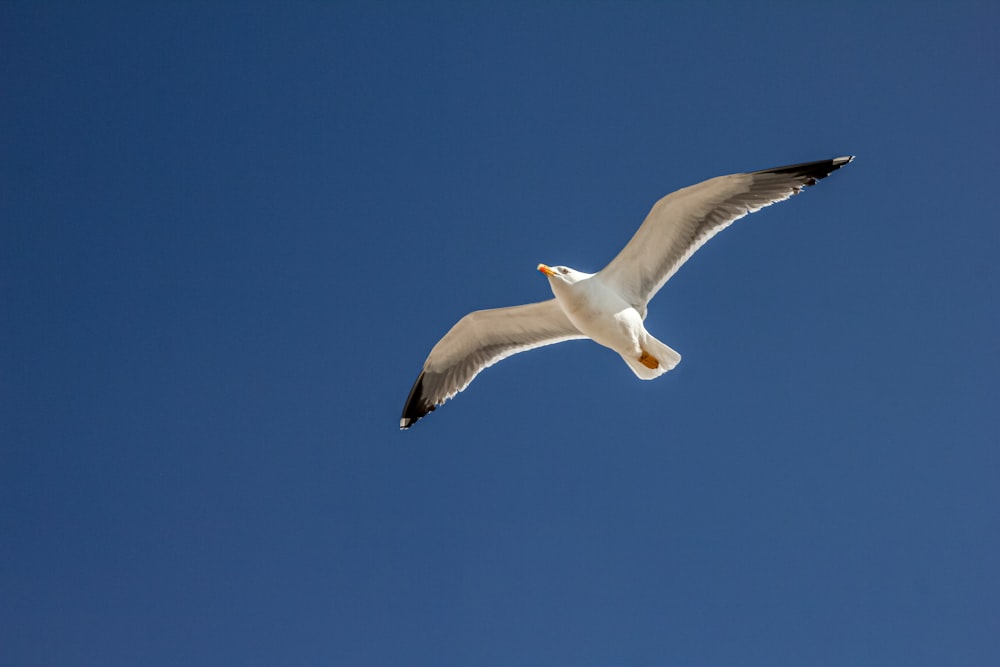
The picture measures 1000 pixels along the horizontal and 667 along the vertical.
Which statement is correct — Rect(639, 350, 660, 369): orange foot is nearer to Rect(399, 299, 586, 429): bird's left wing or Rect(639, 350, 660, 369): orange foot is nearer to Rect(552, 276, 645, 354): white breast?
Rect(552, 276, 645, 354): white breast

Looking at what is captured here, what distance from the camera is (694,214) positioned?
851 cm

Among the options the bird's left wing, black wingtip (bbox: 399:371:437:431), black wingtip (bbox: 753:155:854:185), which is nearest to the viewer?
black wingtip (bbox: 753:155:854:185)

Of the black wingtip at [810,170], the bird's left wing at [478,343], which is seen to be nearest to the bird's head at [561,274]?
the bird's left wing at [478,343]

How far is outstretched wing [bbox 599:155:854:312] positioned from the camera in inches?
331

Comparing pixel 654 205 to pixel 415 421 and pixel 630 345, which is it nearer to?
pixel 630 345

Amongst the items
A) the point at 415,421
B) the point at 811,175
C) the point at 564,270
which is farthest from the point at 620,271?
Result: the point at 415,421

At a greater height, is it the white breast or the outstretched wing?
the outstretched wing

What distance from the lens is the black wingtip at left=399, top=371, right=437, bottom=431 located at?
9992 mm

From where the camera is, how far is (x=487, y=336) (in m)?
9.57

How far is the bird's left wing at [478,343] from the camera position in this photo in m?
9.31

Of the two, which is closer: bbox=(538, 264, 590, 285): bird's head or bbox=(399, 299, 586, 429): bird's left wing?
bbox=(538, 264, 590, 285): bird's head

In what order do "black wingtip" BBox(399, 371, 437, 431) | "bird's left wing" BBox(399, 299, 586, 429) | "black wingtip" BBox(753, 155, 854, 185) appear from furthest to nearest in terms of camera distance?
"black wingtip" BBox(399, 371, 437, 431)
"bird's left wing" BBox(399, 299, 586, 429)
"black wingtip" BBox(753, 155, 854, 185)

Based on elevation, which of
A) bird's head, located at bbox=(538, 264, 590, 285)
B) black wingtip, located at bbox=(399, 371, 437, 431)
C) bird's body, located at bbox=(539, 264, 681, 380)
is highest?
black wingtip, located at bbox=(399, 371, 437, 431)

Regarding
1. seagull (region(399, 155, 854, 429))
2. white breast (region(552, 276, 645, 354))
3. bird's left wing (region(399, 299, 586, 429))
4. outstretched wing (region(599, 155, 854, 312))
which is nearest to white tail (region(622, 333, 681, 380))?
seagull (region(399, 155, 854, 429))
